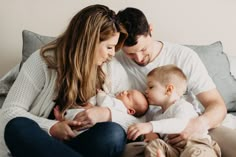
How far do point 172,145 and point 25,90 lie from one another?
Result: 2.03 feet

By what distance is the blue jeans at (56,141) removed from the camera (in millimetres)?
1369

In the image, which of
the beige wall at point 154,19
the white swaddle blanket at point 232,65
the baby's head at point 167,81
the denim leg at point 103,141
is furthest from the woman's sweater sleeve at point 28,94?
the white swaddle blanket at point 232,65

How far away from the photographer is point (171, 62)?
1840 millimetres

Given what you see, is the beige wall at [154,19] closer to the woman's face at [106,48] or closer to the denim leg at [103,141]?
the woman's face at [106,48]

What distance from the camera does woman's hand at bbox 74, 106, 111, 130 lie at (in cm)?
160

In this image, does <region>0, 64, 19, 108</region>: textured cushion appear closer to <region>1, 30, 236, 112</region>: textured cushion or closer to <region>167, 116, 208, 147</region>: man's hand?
<region>1, 30, 236, 112</region>: textured cushion

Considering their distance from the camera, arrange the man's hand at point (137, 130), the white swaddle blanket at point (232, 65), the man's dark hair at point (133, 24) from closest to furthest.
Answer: the man's hand at point (137, 130) < the man's dark hair at point (133, 24) < the white swaddle blanket at point (232, 65)

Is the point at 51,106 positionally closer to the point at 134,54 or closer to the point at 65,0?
the point at 134,54

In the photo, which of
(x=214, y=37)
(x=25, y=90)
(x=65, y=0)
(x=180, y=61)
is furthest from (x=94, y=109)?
(x=214, y=37)

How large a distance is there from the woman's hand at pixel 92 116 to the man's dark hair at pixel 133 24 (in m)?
0.30

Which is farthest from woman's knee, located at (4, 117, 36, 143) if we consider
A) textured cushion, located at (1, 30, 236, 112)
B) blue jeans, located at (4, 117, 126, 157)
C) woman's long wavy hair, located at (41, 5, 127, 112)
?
textured cushion, located at (1, 30, 236, 112)

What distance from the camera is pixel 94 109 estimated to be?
1619 millimetres

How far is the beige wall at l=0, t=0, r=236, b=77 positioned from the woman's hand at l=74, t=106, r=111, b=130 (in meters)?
0.87

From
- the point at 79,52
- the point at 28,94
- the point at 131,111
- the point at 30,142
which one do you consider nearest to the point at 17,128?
the point at 30,142
